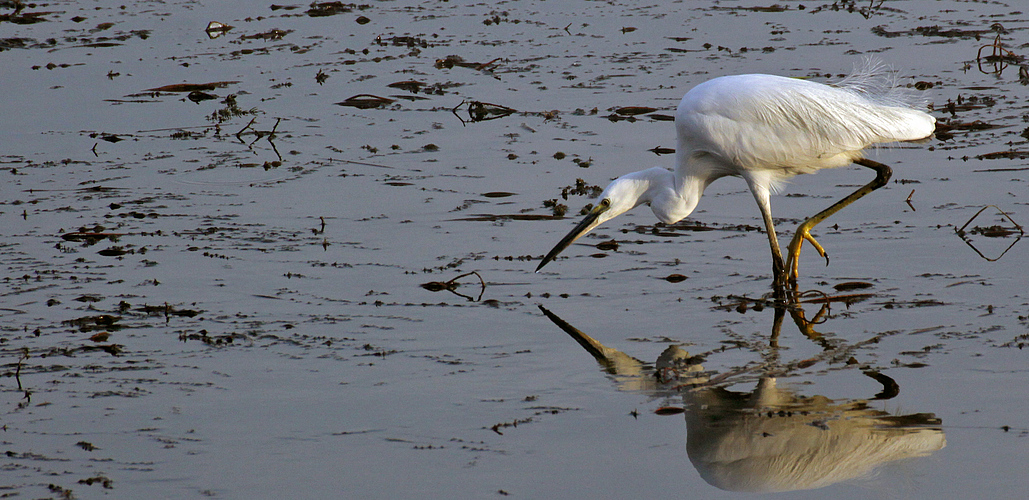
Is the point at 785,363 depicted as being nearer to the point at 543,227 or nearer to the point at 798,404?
the point at 798,404

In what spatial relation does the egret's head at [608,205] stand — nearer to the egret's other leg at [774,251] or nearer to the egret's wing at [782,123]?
the egret's wing at [782,123]

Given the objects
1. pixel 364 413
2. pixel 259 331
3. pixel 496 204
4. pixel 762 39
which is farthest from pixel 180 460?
pixel 762 39

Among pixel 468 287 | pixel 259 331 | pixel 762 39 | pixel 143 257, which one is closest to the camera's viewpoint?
pixel 259 331

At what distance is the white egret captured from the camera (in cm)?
624

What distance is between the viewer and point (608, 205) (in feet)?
21.7

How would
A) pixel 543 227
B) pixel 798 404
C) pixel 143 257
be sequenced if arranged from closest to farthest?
pixel 798 404 < pixel 143 257 < pixel 543 227

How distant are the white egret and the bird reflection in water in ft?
4.66

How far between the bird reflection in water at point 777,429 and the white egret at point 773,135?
142 centimetres

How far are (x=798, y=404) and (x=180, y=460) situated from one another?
8.31ft

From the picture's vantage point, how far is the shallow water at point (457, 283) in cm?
428

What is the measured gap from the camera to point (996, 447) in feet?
13.6

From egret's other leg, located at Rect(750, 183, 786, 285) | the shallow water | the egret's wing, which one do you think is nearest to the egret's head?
the shallow water

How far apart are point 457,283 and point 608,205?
3.43 feet

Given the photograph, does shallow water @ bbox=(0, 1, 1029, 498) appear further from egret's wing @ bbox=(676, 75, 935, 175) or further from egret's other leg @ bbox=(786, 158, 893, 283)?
egret's wing @ bbox=(676, 75, 935, 175)
